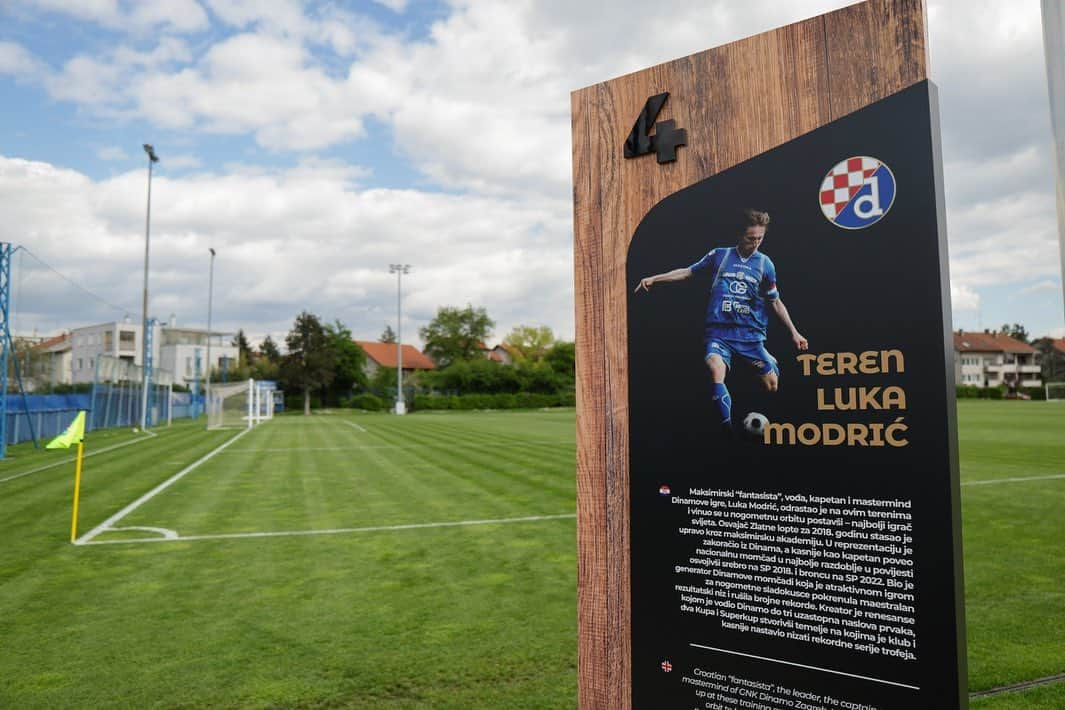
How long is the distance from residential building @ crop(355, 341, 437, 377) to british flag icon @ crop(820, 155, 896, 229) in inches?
3883

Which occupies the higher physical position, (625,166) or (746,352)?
(625,166)

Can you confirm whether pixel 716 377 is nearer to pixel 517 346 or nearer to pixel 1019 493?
pixel 1019 493

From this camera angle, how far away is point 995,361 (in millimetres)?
98312

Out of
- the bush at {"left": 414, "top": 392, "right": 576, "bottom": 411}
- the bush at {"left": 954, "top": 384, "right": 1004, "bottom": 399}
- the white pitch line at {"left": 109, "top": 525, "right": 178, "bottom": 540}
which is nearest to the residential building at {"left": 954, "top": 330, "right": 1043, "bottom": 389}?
the bush at {"left": 954, "top": 384, "right": 1004, "bottom": 399}

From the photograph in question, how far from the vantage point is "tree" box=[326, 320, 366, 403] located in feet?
242

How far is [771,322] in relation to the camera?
2691mm

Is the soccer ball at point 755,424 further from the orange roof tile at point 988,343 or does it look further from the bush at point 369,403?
the orange roof tile at point 988,343

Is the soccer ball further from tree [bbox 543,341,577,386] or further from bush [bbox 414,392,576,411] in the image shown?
tree [bbox 543,341,577,386]

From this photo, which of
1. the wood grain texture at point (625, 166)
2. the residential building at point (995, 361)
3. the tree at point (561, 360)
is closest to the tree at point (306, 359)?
the tree at point (561, 360)

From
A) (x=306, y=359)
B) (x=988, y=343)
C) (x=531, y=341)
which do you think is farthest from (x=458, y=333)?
(x=988, y=343)

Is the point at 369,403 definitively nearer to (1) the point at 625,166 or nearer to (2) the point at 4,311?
(2) the point at 4,311

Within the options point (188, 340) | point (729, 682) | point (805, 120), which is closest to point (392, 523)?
point (729, 682)

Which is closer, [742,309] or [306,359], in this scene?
[742,309]

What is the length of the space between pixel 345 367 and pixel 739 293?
73.7 m
